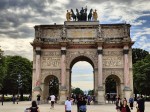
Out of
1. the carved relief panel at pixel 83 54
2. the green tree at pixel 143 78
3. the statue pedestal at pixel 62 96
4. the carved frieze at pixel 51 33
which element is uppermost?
the carved frieze at pixel 51 33

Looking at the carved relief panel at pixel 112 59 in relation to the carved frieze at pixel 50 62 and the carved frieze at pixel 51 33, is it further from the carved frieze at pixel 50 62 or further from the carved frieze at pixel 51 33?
the carved frieze at pixel 51 33

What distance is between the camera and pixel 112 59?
1625 inches

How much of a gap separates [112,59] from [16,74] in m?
24.9

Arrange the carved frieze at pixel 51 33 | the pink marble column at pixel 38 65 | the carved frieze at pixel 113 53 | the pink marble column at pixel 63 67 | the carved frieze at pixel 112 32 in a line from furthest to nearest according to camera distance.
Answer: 1. the carved frieze at pixel 51 33
2. the carved frieze at pixel 112 32
3. the carved frieze at pixel 113 53
4. the pink marble column at pixel 38 65
5. the pink marble column at pixel 63 67

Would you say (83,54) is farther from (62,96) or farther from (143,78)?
(143,78)

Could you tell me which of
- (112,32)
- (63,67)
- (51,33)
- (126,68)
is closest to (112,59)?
(126,68)

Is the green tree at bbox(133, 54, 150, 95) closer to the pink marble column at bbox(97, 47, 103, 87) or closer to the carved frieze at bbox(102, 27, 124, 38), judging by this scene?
the carved frieze at bbox(102, 27, 124, 38)

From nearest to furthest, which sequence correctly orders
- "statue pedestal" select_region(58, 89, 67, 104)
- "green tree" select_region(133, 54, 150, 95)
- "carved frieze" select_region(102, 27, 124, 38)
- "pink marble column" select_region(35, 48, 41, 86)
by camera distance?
"statue pedestal" select_region(58, 89, 67, 104)
"pink marble column" select_region(35, 48, 41, 86)
"carved frieze" select_region(102, 27, 124, 38)
"green tree" select_region(133, 54, 150, 95)

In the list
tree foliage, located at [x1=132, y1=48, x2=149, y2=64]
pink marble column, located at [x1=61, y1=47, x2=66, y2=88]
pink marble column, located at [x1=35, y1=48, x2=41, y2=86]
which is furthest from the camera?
tree foliage, located at [x1=132, y1=48, x2=149, y2=64]

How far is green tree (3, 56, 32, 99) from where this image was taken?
58.4 m

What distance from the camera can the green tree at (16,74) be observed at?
58375mm

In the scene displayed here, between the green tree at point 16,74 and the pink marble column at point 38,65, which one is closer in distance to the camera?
the pink marble column at point 38,65

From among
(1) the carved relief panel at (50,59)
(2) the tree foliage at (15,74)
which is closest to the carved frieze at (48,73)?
(1) the carved relief panel at (50,59)

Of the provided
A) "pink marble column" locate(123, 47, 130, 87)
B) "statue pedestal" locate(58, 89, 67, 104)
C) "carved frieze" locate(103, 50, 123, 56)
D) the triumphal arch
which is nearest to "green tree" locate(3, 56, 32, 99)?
the triumphal arch
